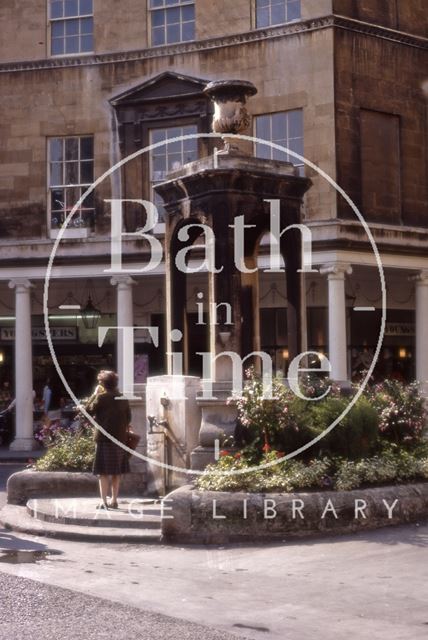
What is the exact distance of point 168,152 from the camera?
77.7 feet

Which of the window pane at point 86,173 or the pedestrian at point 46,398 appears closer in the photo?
the window pane at point 86,173

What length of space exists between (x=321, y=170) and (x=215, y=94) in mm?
9379

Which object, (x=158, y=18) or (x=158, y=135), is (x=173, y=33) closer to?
(x=158, y=18)

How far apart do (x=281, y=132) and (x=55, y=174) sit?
583 centimetres

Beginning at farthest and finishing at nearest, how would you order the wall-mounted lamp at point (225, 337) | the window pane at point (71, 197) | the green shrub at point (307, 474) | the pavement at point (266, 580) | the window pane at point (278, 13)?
1. the window pane at point (71, 197)
2. the window pane at point (278, 13)
3. the wall-mounted lamp at point (225, 337)
4. the green shrub at point (307, 474)
5. the pavement at point (266, 580)

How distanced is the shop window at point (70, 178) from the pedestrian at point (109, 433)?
42.1 feet

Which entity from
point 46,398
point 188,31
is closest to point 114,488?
point 46,398

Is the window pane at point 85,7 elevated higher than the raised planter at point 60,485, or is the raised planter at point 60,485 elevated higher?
the window pane at point 85,7

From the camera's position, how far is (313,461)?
1073cm

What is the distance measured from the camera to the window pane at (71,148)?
Result: 955 inches

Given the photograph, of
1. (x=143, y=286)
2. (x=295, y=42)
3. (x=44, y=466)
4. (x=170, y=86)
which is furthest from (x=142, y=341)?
(x=44, y=466)

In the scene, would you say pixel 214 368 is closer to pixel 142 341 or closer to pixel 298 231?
pixel 298 231

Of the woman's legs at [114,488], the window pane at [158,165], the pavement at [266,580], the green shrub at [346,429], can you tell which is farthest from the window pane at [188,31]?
the pavement at [266,580]

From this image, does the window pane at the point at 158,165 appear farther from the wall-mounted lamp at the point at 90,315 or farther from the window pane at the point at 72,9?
the window pane at the point at 72,9
